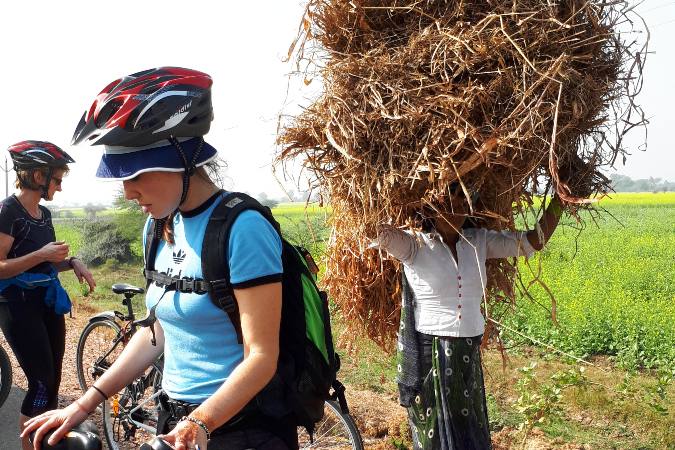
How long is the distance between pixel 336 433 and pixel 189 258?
2158 mm

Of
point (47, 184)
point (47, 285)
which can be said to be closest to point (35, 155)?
point (47, 184)

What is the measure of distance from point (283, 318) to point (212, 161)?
464mm

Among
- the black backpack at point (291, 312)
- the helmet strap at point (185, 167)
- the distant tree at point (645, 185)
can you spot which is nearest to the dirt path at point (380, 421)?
the black backpack at point (291, 312)

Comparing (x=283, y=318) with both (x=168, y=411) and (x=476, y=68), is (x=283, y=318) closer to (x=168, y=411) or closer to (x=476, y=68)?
(x=168, y=411)

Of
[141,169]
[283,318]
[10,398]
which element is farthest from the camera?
Result: [10,398]

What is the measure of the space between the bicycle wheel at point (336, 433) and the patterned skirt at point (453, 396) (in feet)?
1.67

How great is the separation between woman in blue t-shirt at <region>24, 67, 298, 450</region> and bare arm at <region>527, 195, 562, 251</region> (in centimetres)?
172

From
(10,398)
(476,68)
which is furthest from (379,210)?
(10,398)

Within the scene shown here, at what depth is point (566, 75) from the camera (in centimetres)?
253

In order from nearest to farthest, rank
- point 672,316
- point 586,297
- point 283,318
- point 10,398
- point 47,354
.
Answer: point 283,318 → point 47,354 → point 10,398 → point 672,316 → point 586,297

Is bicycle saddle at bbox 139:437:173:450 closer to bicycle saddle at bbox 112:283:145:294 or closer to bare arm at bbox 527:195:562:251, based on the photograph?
bare arm at bbox 527:195:562:251

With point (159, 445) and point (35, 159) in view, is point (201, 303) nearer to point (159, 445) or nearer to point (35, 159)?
point (159, 445)

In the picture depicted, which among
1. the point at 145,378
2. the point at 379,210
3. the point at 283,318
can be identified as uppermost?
the point at 379,210

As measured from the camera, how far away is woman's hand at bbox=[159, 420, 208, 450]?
1.38 meters
